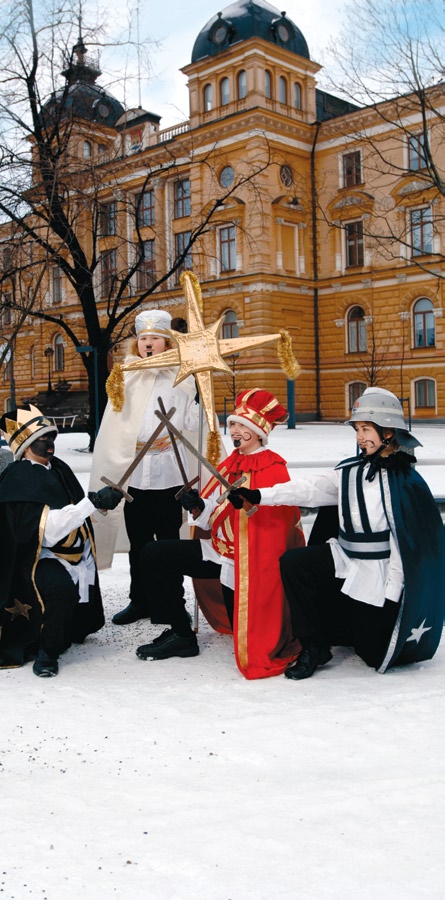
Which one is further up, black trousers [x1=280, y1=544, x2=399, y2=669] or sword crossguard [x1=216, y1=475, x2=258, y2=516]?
sword crossguard [x1=216, y1=475, x2=258, y2=516]

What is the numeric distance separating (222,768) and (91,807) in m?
0.51

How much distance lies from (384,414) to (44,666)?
2074mm

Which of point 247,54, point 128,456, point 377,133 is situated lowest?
point 128,456

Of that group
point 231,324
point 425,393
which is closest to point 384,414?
point 425,393

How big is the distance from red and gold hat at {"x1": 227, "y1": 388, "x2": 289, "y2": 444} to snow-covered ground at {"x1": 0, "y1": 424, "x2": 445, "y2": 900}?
1236 mm

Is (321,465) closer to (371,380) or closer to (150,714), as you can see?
(150,714)

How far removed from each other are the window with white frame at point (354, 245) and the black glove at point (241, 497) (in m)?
26.2

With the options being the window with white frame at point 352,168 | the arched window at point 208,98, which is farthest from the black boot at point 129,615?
the arched window at point 208,98

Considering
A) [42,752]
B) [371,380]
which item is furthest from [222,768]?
[371,380]

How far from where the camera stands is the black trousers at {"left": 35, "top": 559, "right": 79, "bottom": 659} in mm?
4008

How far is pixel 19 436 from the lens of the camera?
13.6ft

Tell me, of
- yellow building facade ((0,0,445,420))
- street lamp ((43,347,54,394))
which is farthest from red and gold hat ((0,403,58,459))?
street lamp ((43,347,54,394))

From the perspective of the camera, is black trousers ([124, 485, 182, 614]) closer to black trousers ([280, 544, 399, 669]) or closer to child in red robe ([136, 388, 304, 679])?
child in red robe ([136, 388, 304, 679])

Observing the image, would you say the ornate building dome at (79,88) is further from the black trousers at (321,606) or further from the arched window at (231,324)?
the arched window at (231,324)
